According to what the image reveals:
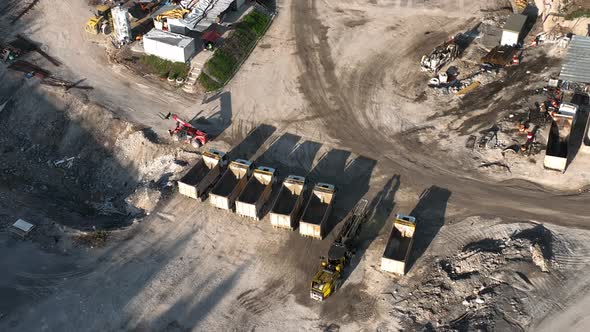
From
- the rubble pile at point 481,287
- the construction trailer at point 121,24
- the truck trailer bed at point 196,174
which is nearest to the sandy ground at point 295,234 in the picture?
the rubble pile at point 481,287

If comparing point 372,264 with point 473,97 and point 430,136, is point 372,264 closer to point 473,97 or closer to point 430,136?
point 430,136

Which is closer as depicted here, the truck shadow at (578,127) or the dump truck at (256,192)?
the dump truck at (256,192)

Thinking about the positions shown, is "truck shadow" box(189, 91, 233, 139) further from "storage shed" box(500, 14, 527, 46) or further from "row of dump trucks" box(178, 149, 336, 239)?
"storage shed" box(500, 14, 527, 46)

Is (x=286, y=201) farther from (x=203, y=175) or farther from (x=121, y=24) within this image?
(x=121, y=24)

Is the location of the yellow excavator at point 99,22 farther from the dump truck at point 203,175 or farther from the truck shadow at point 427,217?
the truck shadow at point 427,217

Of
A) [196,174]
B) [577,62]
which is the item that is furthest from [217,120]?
[577,62]

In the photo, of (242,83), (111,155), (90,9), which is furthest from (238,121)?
(90,9)
